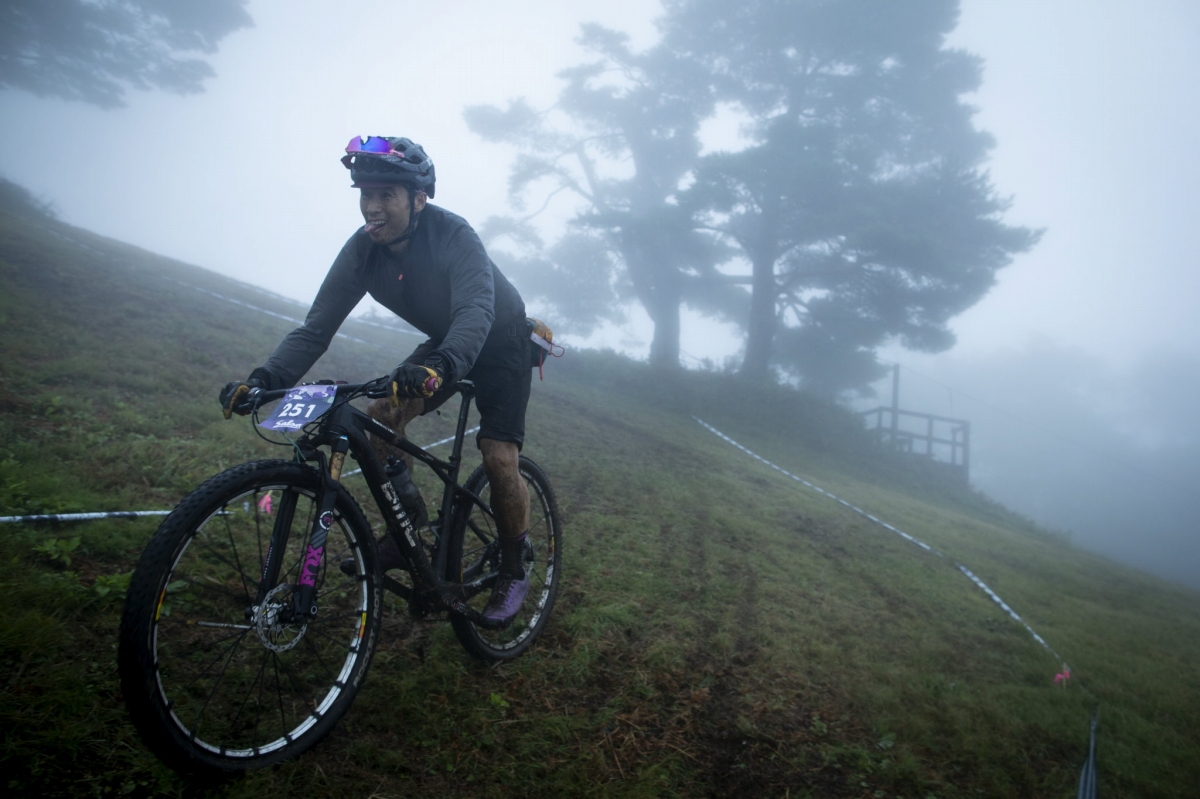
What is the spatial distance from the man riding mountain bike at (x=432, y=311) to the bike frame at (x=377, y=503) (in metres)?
0.17

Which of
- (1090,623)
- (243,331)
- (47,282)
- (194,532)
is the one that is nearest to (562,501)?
(194,532)

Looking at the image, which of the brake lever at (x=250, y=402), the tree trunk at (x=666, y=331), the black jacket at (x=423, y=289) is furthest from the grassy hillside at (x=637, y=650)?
the tree trunk at (x=666, y=331)

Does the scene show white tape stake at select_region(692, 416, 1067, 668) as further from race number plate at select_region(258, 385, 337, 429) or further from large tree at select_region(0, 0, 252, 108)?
large tree at select_region(0, 0, 252, 108)

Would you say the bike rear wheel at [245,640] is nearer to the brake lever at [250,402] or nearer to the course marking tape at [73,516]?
the brake lever at [250,402]

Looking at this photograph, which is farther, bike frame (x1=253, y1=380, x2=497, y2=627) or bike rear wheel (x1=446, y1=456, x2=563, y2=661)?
bike rear wheel (x1=446, y1=456, x2=563, y2=661)

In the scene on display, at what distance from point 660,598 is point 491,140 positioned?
86.7 ft

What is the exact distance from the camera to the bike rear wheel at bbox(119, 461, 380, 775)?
183cm

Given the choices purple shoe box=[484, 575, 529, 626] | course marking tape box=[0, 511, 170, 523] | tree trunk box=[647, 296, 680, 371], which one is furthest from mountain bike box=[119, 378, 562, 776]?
tree trunk box=[647, 296, 680, 371]

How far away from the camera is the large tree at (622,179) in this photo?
23.3 metres

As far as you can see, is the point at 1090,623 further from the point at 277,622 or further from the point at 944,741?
the point at 277,622

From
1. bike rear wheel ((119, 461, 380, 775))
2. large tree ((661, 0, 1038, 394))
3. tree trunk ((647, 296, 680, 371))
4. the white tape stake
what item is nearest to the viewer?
bike rear wheel ((119, 461, 380, 775))

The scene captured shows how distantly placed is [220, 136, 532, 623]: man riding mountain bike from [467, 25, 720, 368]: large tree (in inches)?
727

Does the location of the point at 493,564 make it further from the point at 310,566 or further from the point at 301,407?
the point at 301,407

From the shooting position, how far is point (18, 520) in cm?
327
